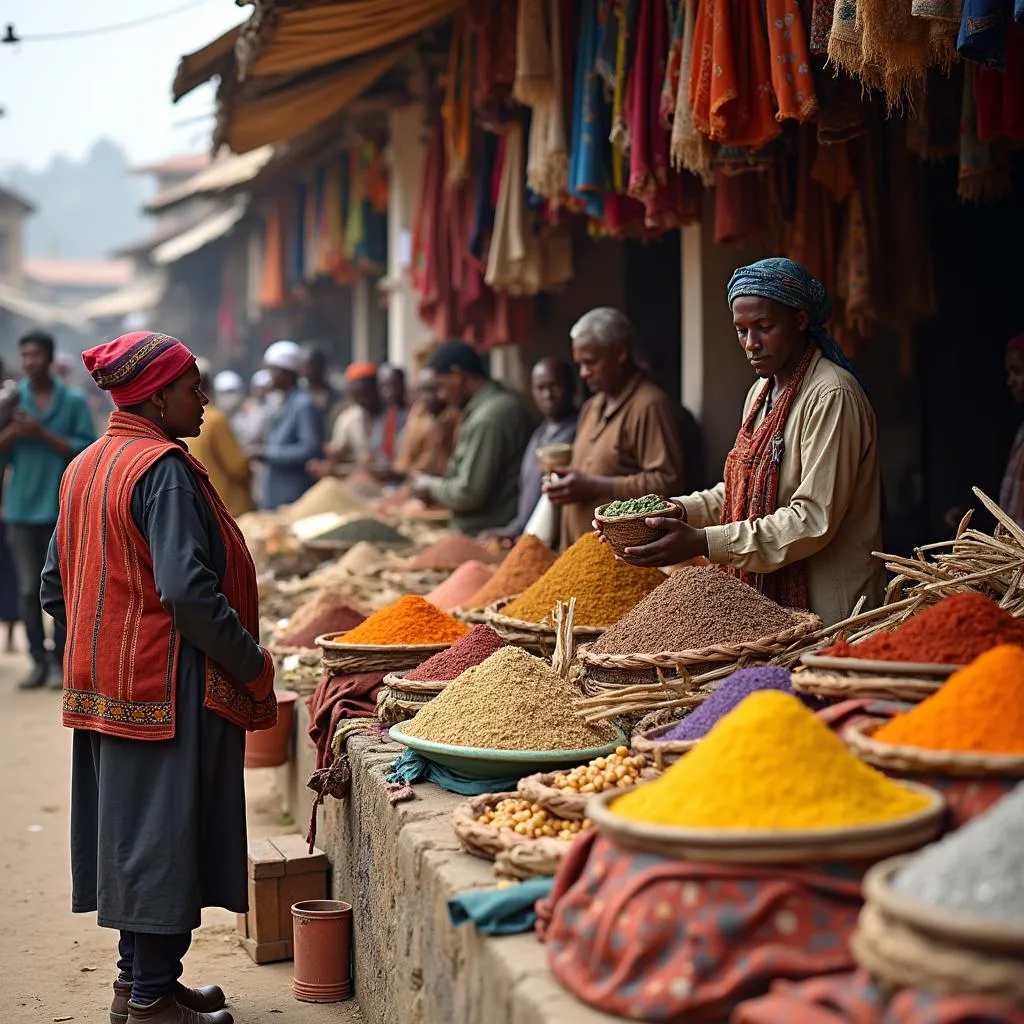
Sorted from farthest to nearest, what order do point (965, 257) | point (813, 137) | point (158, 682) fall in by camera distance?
1. point (965, 257)
2. point (813, 137)
3. point (158, 682)

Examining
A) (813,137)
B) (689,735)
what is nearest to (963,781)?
(689,735)

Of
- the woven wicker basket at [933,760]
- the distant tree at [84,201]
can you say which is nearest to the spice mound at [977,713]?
the woven wicker basket at [933,760]

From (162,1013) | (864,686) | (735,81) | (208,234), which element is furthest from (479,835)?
(208,234)

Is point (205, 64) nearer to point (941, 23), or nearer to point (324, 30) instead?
point (324, 30)

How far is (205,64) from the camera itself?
6672mm

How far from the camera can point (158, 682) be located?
2859mm

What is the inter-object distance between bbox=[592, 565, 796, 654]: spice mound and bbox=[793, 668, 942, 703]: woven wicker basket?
493 mm

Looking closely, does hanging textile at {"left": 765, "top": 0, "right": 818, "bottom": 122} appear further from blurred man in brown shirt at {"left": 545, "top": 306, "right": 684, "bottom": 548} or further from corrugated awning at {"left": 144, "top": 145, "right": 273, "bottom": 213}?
corrugated awning at {"left": 144, "top": 145, "right": 273, "bottom": 213}

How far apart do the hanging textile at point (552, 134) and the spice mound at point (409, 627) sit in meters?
2.04

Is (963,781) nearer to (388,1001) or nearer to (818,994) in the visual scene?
(818,994)

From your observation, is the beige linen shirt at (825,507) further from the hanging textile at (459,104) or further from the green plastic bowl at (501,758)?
the hanging textile at (459,104)

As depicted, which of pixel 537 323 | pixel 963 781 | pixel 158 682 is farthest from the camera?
pixel 537 323

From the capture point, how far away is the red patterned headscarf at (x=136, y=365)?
9.62 feet

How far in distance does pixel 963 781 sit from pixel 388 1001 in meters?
1.41
